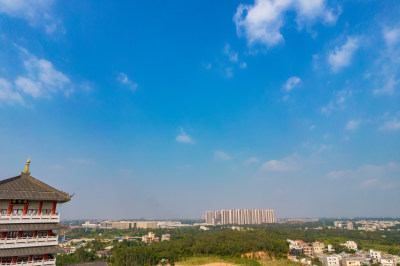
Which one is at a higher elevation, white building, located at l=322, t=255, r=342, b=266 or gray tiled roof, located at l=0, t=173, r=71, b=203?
gray tiled roof, located at l=0, t=173, r=71, b=203

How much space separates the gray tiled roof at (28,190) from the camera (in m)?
13.4

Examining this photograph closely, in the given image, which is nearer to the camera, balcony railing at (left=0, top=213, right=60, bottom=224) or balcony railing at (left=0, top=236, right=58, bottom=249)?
balcony railing at (left=0, top=236, right=58, bottom=249)

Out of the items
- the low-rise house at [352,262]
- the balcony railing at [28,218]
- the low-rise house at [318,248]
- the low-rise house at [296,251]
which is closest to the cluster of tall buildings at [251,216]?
the low-rise house at [318,248]

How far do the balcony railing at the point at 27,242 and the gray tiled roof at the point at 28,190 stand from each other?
2224 mm

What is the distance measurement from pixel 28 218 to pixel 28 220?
0.11 metres

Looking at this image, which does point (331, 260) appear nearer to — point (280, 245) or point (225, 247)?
point (280, 245)

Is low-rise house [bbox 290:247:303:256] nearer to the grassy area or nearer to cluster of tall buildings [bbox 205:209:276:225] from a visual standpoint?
the grassy area

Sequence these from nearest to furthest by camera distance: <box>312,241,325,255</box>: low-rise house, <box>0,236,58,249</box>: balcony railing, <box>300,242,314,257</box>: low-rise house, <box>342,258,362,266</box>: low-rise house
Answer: <box>0,236,58,249</box>: balcony railing, <box>342,258,362,266</box>: low-rise house, <box>300,242,314,257</box>: low-rise house, <box>312,241,325,255</box>: low-rise house

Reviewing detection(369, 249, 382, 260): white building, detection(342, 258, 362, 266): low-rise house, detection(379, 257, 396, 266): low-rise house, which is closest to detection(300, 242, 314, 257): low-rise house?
detection(342, 258, 362, 266): low-rise house

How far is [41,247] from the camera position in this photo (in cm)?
1395

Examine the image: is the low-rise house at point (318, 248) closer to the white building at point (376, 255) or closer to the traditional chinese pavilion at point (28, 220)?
the white building at point (376, 255)

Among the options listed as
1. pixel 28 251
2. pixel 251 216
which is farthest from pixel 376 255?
pixel 251 216

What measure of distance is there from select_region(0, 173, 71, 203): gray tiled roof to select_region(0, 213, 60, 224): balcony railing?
1.03m

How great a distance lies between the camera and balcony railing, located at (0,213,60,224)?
514 inches
